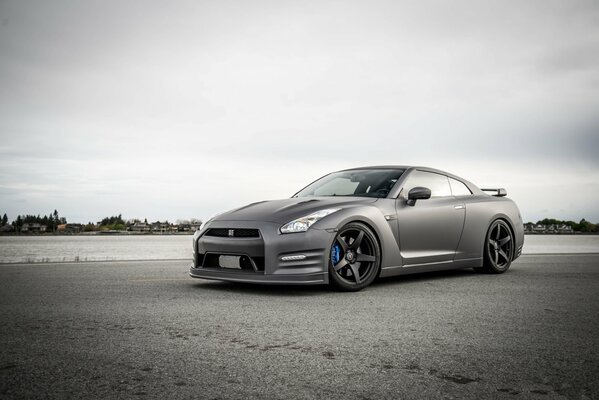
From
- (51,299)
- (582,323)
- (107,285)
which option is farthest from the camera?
(107,285)

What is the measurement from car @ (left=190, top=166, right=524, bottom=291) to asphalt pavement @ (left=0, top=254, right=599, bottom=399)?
12.2 inches

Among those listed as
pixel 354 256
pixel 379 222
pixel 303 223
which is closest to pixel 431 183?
pixel 379 222

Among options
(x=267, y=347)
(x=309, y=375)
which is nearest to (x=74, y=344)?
(x=267, y=347)

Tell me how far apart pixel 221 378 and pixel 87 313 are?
2.27 metres

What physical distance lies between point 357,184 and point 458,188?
1.66m

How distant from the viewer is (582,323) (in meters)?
4.54

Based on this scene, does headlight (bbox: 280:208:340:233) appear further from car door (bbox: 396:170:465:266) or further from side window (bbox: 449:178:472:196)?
side window (bbox: 449:178:472:196)

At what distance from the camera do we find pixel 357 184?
24.8 ft

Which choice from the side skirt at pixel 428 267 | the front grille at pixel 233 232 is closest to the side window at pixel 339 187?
the side skirt at pixel 428 267

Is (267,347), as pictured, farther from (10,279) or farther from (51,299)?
(10,279)

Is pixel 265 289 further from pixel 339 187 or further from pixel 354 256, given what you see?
pixel 339 187

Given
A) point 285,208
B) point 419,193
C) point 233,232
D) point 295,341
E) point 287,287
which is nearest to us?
point 295,341

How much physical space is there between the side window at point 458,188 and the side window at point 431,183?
102 mm

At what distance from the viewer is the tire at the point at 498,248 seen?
27.3 ft
